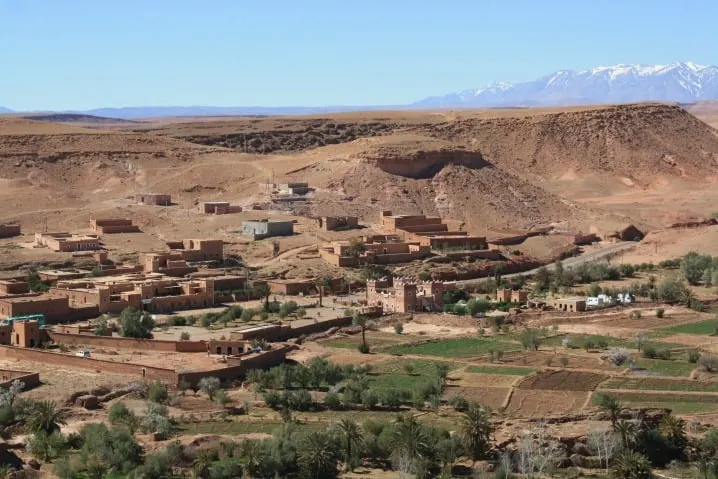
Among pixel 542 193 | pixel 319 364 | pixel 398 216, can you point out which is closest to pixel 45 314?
A: pixel 319 364

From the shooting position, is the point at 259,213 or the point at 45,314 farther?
the point at 259,213

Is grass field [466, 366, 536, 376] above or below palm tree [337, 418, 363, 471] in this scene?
below

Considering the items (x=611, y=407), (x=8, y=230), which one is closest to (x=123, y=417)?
(x=611, y=407)

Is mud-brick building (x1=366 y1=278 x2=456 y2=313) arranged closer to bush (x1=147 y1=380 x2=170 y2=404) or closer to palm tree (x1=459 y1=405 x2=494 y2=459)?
bush (x1=147 y1=380 x2=170 y2=404)

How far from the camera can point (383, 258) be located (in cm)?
6419

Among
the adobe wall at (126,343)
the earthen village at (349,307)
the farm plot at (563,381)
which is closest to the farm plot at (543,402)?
the earthen village at (349,307)

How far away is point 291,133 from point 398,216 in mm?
35511

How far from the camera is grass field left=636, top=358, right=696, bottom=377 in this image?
42.8 meters

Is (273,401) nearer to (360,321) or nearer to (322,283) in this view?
(360,321)

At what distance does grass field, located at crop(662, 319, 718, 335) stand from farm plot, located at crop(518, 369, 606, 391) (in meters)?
9.56

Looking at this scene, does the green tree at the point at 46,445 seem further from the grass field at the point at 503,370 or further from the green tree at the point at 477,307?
the green tree at the point at 477,307

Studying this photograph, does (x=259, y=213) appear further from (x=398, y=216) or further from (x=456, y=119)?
(x=456, y=119)

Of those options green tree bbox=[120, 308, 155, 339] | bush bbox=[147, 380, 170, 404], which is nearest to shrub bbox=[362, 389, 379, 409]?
bush bbox=[147, 380, 170, 404]

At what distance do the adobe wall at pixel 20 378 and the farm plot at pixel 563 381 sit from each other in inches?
529
